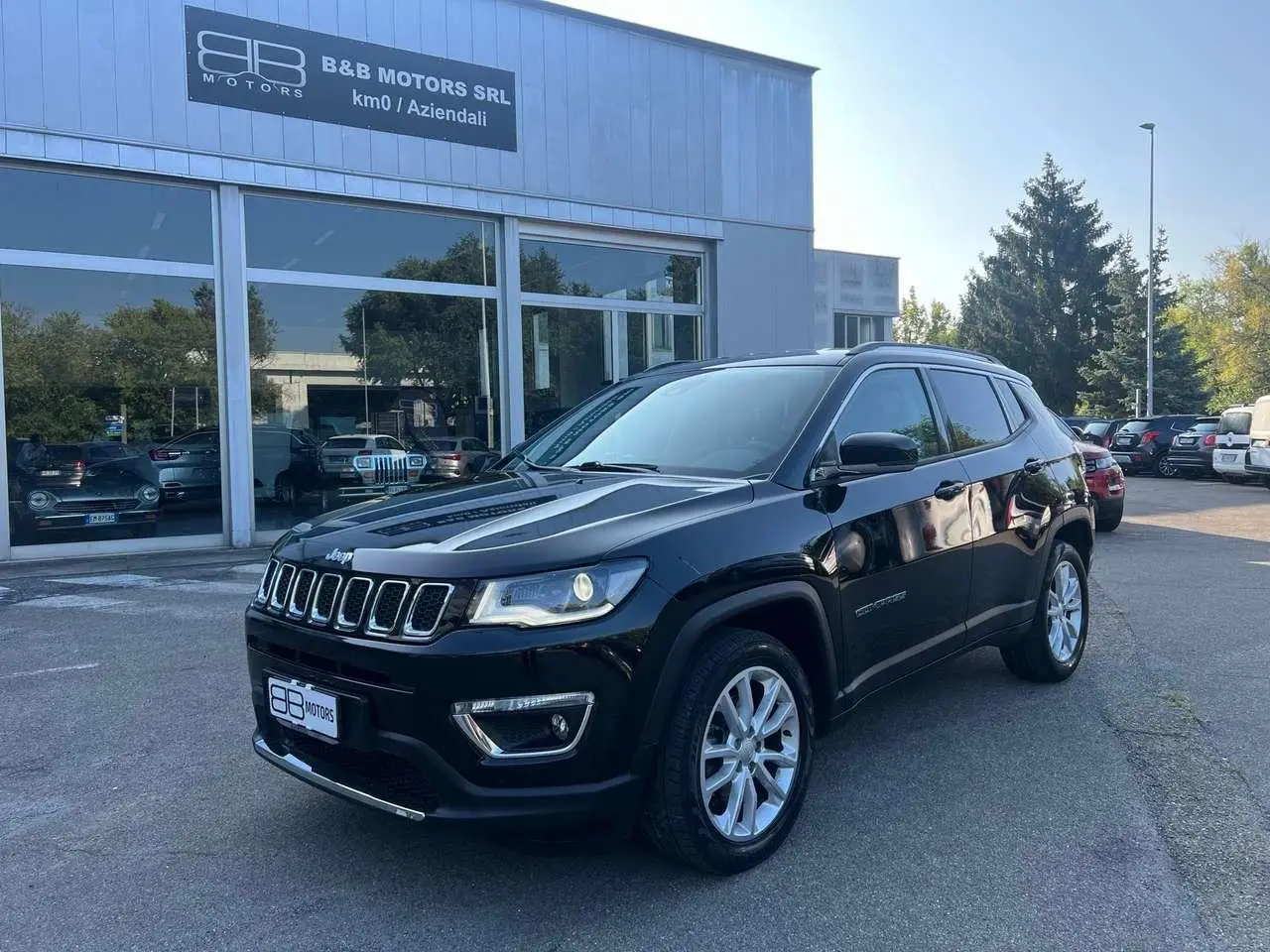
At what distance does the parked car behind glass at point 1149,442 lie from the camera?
22891 millimetres

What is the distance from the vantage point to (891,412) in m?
4.20

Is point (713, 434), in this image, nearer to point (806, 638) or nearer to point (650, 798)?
point (806, 638)

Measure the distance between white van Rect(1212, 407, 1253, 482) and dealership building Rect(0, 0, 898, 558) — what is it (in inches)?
446

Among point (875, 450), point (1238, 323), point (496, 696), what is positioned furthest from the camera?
point (1238, 323)

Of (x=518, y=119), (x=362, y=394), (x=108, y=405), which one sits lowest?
(x=108, y=405)

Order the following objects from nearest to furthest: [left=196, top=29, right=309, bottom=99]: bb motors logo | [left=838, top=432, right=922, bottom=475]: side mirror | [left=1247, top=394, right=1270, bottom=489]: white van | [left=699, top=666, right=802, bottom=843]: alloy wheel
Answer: [left=699, top=666, right=802, bottom=843]: alloy wheel < [left=838, top=432, right=922, bottom=475]: side mirror < [left=196, top=29, right=309, bottom=99]: bb motors logo < [left=1247, top=394, right=1270, bottom=489]: white van

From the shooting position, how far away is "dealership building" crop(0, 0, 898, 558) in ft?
33.6

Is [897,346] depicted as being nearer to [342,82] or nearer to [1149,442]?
[342,82]

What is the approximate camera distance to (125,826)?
357 centimetres

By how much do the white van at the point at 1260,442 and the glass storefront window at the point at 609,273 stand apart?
11281mm

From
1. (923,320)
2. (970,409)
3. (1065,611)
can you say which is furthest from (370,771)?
(923,320)

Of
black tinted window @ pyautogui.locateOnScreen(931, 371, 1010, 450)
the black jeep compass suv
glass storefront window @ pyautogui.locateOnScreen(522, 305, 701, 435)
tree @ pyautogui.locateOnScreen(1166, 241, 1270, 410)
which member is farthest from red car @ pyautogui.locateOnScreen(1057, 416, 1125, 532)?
tree @ pyautogui.locateOnScreen(1166, 241, 1270, 410)

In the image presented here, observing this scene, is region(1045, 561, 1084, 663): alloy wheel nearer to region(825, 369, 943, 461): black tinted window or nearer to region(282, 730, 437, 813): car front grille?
region(825, 369, 943, 461): black tinted window

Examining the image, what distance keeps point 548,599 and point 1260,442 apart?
19364 mm
